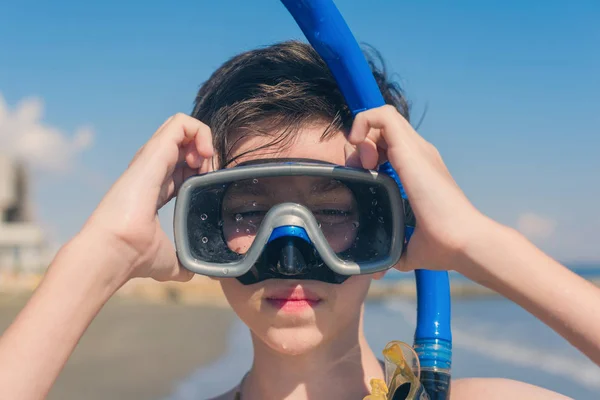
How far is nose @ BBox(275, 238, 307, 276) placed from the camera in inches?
65.9

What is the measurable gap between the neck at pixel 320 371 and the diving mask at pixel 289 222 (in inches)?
12.6

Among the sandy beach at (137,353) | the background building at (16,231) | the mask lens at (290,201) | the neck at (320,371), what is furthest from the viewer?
the background building at (16,231)

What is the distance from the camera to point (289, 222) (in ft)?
5.50

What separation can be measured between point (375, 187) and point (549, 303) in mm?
565

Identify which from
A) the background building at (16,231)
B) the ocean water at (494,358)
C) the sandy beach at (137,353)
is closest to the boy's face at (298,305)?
the ocean water at (494,358)

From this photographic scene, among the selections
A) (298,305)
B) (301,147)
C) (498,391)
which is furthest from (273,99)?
(498,391)

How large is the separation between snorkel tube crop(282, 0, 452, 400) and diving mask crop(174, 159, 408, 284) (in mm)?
105

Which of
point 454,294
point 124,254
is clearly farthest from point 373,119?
point 454,294

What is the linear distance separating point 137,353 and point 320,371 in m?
9.05

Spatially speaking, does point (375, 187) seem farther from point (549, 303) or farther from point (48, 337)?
point (48, 337)

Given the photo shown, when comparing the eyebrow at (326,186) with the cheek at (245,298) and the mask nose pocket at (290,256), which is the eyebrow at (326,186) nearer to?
the mask nose pocket at (290,256)

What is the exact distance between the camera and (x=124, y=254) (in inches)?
63.6

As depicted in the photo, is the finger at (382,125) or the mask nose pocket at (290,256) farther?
the mask nose pocket at (290,256)

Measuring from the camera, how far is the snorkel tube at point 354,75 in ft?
5.53
